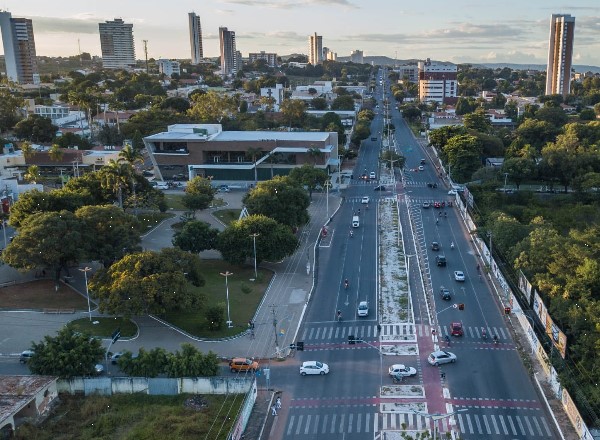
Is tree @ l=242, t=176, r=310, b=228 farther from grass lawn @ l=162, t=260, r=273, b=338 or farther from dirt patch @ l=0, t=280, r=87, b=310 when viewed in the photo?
dirt patch @ l=0, t=280, r=87, b=310

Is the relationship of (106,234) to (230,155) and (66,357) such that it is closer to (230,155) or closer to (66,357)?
(66,357)

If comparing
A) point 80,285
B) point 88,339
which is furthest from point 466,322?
point 80,285

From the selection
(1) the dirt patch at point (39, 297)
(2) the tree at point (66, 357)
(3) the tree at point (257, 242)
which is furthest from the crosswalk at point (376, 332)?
(1) the dirt patch at point (39, 297)

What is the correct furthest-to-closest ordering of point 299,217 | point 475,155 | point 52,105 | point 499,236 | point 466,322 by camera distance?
point 52,105, point 475,155, point 299,217, point 499,236, point 466,322

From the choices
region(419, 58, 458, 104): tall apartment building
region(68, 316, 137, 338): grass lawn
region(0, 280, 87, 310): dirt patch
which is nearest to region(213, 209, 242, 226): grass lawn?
region(0, 280, 87, 310): dirt patch

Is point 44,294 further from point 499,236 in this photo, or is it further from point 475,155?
point 475,155

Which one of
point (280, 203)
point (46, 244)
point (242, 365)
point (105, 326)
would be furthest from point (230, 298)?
point (280, 203)
